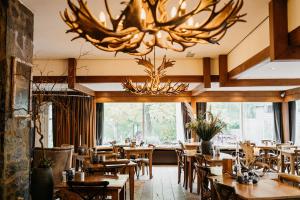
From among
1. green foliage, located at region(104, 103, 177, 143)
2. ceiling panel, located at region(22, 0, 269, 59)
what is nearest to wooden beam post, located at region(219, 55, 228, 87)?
ceiling panel, located at region(22, 0, 269, 59)

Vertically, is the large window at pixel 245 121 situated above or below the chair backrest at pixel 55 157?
above

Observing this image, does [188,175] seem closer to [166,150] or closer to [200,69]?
[200,69]

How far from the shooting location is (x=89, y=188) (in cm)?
381

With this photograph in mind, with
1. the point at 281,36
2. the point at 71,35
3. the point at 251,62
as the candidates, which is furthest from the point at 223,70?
the point at 71,35

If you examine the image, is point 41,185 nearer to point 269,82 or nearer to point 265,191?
point 265,191

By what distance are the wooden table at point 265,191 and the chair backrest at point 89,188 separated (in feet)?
4.76

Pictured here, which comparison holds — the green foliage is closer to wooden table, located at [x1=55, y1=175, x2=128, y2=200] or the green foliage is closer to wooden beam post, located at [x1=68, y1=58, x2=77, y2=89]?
wooden beam post, located at [x1=68, y1=58, x2=77, y2=89]

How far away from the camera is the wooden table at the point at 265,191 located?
3.23m

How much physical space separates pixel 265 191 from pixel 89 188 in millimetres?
1919

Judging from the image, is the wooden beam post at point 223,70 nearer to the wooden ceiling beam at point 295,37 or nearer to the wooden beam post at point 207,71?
the wooden beam post at point 207,71

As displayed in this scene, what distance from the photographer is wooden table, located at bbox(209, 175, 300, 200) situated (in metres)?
3.23

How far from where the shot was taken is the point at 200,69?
853 cm

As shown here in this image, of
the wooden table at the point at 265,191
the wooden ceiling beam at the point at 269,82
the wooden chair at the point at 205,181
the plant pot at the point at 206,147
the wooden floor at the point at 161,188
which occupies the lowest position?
the wooden floor at the point at 161,188

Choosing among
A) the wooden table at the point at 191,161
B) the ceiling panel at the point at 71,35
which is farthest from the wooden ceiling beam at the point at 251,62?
the wooden table at the point at 191,161
